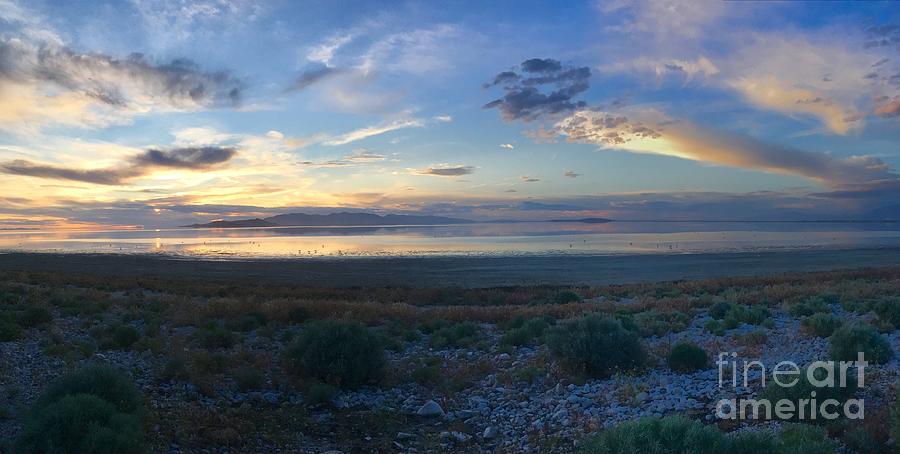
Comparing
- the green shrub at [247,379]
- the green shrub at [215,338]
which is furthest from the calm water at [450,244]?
the green shrub at [247,379]

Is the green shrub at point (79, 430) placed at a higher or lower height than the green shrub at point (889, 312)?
lower

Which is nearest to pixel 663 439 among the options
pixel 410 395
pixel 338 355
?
pixel 410 395

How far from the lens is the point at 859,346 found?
984cm

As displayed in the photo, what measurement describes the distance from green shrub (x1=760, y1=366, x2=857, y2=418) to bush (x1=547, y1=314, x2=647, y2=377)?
3220 millimetres

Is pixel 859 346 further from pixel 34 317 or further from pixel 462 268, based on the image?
pixel 462 268

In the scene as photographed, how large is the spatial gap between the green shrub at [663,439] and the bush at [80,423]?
543 cm

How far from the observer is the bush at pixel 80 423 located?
6281 millimetres

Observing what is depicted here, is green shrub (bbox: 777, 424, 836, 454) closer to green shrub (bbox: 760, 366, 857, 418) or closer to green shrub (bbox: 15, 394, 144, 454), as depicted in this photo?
green shrub (bbox: 760, 366, 857, 418)

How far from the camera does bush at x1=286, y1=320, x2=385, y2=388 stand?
11195 millimetres

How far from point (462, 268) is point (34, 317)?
1417 inches

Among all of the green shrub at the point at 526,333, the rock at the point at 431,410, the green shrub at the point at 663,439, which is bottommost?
the rock at the point at 431,410

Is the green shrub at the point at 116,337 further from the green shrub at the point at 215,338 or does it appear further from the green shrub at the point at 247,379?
the green shrub at the point at 247,379

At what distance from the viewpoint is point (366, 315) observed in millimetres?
18453

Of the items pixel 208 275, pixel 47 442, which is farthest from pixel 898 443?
pixel 208 275
